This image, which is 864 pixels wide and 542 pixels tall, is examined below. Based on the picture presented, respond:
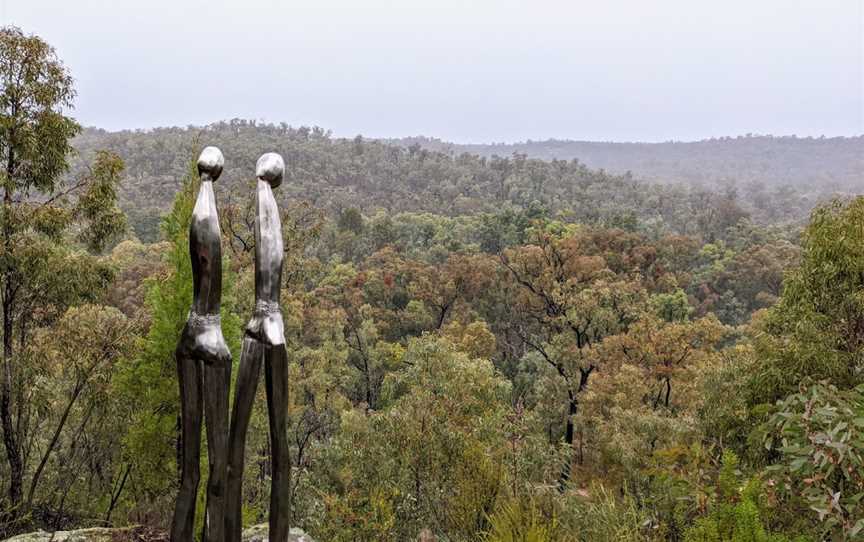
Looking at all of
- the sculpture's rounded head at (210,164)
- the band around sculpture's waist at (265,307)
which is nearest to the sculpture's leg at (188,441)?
the band around sculpture's waist at (265,307)

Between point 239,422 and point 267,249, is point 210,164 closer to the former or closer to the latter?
point 267,249

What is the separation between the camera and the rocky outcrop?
18.7 feet

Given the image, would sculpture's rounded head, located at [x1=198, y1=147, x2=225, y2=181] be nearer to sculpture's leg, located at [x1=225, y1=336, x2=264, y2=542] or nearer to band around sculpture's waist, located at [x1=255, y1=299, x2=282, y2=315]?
band around sculpture's waist, located at [x1=255, y1=299, x2=282, y2=315]

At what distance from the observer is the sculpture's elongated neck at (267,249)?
148 inches

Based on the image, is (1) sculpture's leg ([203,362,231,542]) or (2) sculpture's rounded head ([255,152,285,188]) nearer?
(1) sculpture's leg ([203,362,231,542])

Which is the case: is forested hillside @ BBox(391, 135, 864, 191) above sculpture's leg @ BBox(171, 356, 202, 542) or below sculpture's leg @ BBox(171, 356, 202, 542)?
above

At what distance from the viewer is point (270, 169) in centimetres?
386

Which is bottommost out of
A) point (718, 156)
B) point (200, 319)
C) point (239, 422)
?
point (239, 422)

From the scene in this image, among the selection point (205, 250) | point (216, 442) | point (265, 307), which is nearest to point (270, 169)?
point (205, 250)

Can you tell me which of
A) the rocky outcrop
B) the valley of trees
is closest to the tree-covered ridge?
the valley of trees

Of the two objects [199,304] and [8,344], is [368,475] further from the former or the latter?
[199,304]

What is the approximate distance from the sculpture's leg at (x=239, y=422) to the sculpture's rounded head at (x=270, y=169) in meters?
1.03

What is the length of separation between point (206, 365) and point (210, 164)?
1.26m

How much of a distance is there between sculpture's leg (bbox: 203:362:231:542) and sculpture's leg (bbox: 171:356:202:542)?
66 mm
